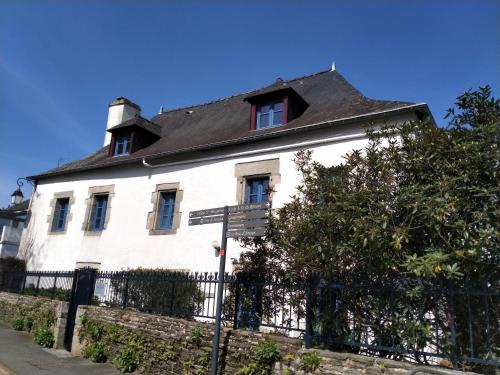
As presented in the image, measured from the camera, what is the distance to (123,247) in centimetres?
1338

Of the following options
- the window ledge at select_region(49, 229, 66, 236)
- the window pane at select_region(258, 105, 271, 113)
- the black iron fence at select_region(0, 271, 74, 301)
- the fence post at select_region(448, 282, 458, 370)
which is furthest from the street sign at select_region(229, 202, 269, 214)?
the window ledge at select_region(49, 229, 66, 236)

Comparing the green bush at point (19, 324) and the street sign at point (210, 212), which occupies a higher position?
the street sign at point (210, 212)

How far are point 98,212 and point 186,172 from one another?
13.8ft

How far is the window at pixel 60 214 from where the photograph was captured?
15.7 metres

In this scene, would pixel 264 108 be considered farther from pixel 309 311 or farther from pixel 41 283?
pixel 309 311

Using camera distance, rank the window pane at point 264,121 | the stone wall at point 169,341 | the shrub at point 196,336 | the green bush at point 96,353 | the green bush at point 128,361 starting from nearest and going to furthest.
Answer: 1. the stone wall at point 169,341
2. the shrub at point 196,336
3. the green bush at point 128,361
4. the green bush at point 96,353
5. the window pane at point 264,121

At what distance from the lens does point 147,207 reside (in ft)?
43.5

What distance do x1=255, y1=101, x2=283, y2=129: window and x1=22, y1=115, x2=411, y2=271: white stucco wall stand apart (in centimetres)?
94

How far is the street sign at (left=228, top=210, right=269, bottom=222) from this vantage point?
202 inches

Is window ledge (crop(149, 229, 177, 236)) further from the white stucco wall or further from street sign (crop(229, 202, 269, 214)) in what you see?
street sign (crop(229, 202, 269, 214))

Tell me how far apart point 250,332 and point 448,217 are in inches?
112

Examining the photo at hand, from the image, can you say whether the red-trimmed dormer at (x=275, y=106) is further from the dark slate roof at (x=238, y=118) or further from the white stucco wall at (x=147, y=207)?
the white stucco wall at (x=147, y=207)

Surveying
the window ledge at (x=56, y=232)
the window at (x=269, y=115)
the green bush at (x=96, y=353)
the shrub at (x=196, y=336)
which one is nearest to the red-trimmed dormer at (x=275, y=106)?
the window at (x=269, y=115)

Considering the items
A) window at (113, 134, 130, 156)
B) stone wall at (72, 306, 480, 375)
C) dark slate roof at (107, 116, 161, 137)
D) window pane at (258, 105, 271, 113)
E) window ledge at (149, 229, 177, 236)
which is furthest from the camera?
window at (113, 134, 130, 156)
